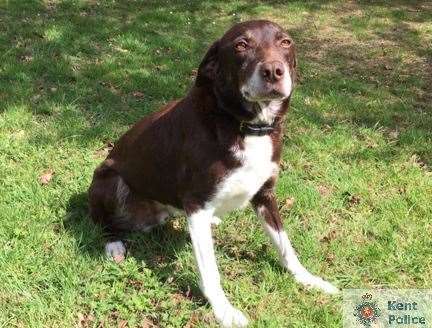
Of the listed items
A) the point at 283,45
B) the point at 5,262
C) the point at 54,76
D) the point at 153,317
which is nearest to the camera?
the point at 283,45

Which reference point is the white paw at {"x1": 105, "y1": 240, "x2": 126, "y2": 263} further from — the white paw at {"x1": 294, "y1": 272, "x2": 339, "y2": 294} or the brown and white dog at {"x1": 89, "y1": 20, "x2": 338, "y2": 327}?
the white paw at {"x1": 294, "y1": 272, "x2": 339, "y2": 294}

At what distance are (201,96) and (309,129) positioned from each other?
8.36 ft

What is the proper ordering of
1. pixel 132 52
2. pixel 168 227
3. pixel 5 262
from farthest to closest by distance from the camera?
pixel 132 52
pixel 168 227
pixel 5 262

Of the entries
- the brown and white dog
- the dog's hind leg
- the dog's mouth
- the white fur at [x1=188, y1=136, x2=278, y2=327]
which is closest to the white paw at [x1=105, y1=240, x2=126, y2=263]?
the dog's hind leg

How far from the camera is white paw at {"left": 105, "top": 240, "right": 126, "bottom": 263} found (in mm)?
3666

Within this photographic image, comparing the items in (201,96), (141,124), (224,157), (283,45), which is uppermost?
(283,45)

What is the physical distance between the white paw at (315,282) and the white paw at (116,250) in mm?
1129

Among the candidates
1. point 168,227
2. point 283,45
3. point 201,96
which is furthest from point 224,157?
point 168,227

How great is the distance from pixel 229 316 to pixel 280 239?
0.62m

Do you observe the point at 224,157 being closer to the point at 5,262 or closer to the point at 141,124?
the point at 141,124

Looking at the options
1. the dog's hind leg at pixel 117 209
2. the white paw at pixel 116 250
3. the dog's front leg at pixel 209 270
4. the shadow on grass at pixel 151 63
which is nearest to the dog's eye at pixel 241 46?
the dog's front leg at pixel 209 270

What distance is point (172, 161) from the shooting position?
3.30 metres

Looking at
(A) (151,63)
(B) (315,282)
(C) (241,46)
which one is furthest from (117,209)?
(A) (151,63)

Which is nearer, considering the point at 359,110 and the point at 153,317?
the point at 153,317
